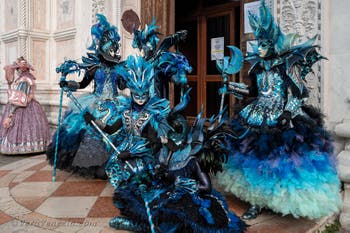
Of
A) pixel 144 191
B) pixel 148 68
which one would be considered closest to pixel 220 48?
pixel 148 68

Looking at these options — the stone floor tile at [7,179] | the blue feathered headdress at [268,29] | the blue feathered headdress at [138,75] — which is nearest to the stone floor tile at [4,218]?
the stone floor tile at [7,179]

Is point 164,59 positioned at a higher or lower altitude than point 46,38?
lower

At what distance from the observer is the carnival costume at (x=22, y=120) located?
22.3 ft

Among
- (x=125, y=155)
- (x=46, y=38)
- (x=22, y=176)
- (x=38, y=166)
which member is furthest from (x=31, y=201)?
(x=46, y=38)

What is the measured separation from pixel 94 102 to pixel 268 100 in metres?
2.48

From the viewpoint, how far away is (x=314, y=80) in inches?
156

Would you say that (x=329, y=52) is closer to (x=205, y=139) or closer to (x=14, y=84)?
(x=205, y=139)

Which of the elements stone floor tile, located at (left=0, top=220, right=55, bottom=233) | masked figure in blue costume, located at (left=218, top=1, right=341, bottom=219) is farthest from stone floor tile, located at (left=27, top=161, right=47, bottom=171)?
masked figure in blue costume, located at (left=218, top=1, right=341, bottom=219)

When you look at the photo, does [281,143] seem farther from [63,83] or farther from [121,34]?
[121,34]

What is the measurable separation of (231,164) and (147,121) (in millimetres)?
1066

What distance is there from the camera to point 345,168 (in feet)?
11.6

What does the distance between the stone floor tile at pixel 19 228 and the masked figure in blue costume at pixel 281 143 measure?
1.91m

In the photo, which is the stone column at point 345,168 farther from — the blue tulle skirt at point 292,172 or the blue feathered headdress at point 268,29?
the blue feathered headdress at point 268,29

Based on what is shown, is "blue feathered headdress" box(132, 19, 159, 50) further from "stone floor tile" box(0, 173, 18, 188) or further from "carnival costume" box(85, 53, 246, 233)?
"stone floor tile" box(0, 173, 18, 188)
